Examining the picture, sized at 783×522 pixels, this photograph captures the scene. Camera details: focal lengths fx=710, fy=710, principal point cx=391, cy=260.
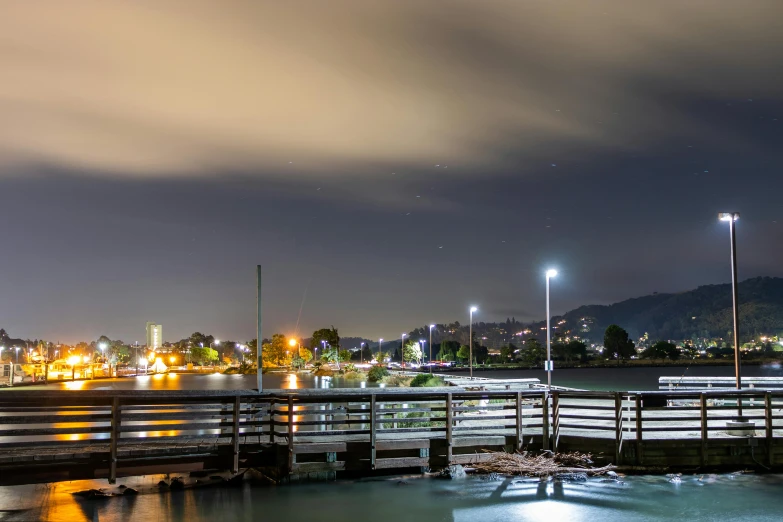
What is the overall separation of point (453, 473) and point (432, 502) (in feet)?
7.43

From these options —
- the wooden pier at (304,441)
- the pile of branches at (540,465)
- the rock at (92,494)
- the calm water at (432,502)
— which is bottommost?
the calm water at (432,502)

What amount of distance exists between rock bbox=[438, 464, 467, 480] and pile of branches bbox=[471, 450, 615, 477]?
394 millimetres

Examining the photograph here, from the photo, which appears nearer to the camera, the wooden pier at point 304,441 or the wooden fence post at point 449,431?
the wooden pier at point 304,441

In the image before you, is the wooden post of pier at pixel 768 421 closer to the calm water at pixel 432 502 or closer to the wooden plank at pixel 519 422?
the calm water at pixel 432 502

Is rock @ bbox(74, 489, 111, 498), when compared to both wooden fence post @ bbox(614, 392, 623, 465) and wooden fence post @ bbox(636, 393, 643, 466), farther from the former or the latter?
wooden fence post @ bbox(636, 393, 643, 466)

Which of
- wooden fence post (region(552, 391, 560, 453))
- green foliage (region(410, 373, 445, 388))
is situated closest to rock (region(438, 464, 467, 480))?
wooden fence post (region(552, 391, 560, 453))

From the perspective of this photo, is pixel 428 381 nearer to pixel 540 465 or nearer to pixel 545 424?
pixel 545 424

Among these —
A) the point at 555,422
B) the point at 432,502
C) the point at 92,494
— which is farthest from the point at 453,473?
the point at 92,494

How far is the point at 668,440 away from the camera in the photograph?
54.6 ft

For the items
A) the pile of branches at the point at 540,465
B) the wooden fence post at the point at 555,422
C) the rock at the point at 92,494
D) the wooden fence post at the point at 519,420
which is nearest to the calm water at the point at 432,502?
the rock at the point at 92,494

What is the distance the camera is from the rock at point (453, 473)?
16.3 m

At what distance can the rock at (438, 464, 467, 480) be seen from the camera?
53.4 feet

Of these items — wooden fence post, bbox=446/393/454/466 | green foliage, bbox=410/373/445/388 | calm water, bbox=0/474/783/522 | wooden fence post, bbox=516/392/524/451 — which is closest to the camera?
calm water, bbox=0/474/783/522

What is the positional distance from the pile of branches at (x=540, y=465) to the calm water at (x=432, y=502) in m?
0.43
